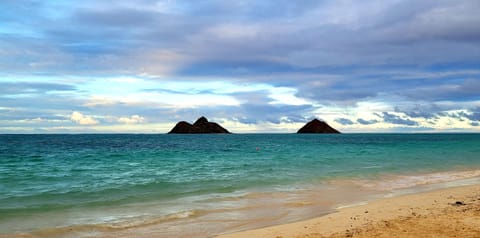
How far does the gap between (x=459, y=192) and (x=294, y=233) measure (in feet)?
28.5

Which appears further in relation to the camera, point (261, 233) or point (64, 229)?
point (64, 229)

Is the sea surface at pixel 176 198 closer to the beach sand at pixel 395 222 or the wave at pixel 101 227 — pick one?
the wave at pixel 101 227

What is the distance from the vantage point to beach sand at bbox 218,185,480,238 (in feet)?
27.6

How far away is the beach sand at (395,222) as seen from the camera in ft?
27.6

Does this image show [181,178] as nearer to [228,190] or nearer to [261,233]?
[228,190]

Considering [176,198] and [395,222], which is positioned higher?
[395,222]

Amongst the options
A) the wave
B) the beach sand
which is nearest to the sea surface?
the wave

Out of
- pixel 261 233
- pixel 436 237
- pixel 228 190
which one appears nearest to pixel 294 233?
pixel 261 233

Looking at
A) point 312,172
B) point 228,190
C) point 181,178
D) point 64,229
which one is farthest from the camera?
point 312,172

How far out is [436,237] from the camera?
25.8ft

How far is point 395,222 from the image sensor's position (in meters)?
9.36

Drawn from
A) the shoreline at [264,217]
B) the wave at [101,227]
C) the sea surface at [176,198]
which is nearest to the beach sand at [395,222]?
the shoreline at [264,217]

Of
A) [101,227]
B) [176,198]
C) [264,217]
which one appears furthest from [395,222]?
[176,198]

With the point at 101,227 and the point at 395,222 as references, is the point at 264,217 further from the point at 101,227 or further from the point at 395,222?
the point at 101,227
